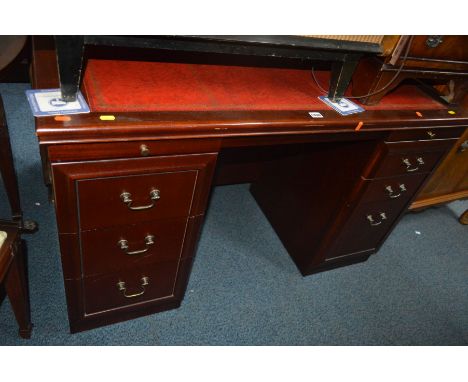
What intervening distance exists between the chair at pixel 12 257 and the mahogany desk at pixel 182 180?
0.13 meters

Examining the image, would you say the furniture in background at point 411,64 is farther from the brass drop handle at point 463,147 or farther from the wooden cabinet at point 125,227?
the brass drop handle at point 463,147

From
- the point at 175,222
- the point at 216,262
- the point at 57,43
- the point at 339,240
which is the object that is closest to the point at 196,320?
the point at 216,262

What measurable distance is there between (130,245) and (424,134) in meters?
1.09

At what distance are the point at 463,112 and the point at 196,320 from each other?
1291 millimetres

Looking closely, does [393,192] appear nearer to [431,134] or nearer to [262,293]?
[431,134]

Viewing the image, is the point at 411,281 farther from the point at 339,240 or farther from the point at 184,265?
the point at 184,265

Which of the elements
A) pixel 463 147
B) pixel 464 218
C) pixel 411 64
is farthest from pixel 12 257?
pixel 464 218

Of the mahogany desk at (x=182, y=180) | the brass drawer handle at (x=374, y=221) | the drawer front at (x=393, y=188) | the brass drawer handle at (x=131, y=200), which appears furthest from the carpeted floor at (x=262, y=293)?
the brass drawer handle at (x=131, y=200)

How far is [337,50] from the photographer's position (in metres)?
1.00

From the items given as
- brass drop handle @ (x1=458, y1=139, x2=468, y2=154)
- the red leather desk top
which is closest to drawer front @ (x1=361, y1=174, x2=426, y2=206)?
the red leather desk top

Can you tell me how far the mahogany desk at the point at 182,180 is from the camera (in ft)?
2.67

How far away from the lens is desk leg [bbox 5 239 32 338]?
0.99 metres

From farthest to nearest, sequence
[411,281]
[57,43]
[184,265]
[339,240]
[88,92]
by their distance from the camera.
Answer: [411,281] < [339,240] < [184,265] < [88,92] < [57,43]

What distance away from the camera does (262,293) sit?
1.56 metres
